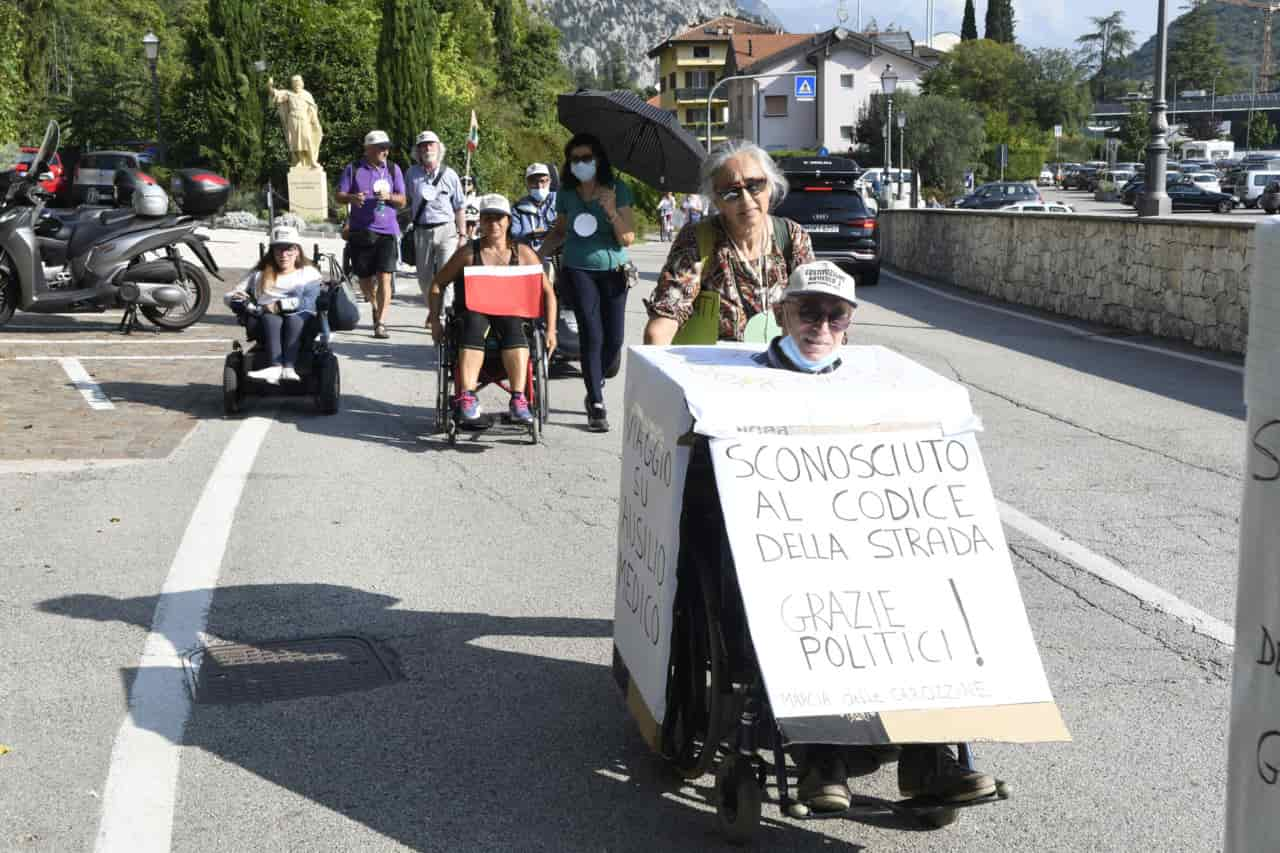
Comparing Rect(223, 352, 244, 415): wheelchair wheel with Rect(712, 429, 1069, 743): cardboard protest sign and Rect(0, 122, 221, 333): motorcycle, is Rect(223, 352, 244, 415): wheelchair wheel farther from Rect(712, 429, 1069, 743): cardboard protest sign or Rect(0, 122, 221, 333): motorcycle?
Rect(712, 429, 1069, 743): cardboard protest sign

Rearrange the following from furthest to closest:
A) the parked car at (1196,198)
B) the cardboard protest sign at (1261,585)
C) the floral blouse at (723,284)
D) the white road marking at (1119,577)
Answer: the parked car at (1196,198)
the white road marking at (1119,577)
the floral blouse at (723,284)
the cardboard protest sign at (1261,585)

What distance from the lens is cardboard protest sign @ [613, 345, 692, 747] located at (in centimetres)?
415

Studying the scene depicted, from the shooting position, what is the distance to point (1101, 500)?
8.36 meters

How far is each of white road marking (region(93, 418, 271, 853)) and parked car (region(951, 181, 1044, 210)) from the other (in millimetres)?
51835

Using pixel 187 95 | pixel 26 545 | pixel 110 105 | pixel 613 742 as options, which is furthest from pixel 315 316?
pixel 110 105

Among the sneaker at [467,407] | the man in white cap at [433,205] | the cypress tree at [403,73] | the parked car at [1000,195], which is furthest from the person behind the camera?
the parked car at [1000,195]

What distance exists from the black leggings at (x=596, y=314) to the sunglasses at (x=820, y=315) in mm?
6071

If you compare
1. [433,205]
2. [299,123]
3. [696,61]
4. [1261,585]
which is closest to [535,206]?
[433,205]

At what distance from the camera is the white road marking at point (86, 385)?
1145 centimetres

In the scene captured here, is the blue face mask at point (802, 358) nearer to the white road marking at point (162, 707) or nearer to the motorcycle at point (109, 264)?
the white road marking at point (162, 707)

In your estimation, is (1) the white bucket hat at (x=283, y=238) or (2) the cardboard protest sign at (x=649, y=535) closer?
(2) the cardboard protest sign at (x=649, y=535)

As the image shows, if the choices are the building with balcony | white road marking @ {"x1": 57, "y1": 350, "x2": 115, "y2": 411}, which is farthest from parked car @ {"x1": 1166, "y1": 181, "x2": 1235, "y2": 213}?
the building with balcony

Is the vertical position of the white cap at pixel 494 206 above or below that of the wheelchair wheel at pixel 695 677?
above

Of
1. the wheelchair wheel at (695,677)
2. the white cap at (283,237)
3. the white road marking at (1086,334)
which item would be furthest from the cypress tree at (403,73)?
the wheelchair wheel at (695,677)
